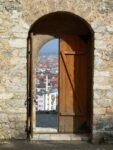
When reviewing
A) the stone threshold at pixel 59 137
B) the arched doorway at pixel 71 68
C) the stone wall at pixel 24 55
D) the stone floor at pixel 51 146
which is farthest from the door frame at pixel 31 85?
the stone floor at pixel 51 146

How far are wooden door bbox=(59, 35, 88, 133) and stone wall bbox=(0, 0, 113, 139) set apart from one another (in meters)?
0.73

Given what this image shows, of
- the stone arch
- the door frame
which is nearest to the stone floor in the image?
the door frame

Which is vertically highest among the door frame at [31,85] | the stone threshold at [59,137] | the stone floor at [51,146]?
the door frame at [31,85]

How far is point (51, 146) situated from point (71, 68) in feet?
6.05

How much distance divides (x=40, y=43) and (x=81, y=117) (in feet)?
6.08

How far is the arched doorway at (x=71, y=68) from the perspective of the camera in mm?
10445

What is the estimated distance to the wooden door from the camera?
10.6m

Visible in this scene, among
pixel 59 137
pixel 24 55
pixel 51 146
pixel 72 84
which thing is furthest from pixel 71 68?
pixel 51 146

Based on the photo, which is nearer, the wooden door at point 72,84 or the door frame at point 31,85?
the door frame at point 31,85

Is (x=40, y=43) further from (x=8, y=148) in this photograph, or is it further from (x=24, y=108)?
(x=8, y=148)

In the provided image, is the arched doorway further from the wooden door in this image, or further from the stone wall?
the stone wall

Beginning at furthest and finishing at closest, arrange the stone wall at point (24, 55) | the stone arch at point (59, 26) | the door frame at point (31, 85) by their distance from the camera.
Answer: the stone arch at point (59, 26), the door frame at point (31, 85), the stone wall at point (24, 55)

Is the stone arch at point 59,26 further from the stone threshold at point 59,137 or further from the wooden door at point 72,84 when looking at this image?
the stone threshold at point 59,137

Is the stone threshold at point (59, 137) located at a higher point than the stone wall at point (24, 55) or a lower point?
lower
